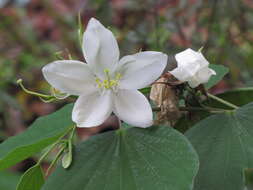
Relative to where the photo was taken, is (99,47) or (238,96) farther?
(238,96)

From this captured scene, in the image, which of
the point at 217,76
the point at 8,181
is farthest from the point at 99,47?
the point at 8,181

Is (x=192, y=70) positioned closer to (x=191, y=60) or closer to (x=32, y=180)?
(x=191, y=60)

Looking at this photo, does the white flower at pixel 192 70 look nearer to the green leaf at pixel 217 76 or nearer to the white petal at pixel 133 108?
the white petal at pixel 133 108

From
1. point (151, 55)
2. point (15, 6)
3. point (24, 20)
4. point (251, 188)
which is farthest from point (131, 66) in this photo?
point (15, 6)

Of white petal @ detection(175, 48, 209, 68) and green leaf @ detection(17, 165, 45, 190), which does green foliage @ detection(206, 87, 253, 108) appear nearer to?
white petal @ detection(175, 48, 209, 68)

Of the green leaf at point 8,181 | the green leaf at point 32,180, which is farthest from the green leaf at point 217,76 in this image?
the green leaf at point 8,181
